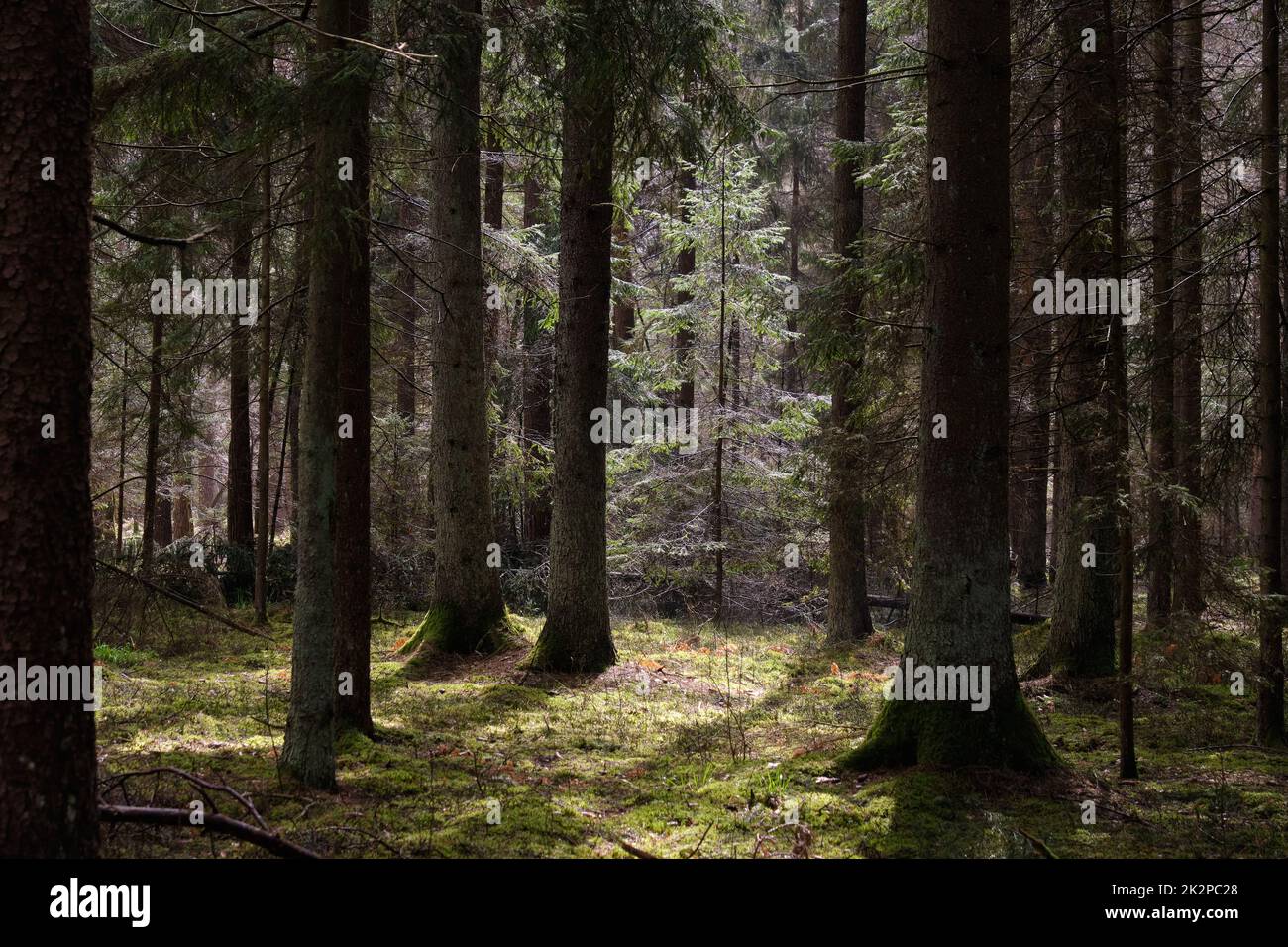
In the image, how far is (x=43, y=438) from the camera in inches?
135

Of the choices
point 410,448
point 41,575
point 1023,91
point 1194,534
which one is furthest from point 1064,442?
point 410,448

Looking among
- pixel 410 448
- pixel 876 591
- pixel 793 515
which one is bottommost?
pixel 876 591

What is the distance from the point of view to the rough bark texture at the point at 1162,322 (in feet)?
21.2

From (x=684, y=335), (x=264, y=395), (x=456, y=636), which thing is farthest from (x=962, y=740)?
(x=684, y=335)

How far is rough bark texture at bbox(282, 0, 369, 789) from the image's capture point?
5.63m

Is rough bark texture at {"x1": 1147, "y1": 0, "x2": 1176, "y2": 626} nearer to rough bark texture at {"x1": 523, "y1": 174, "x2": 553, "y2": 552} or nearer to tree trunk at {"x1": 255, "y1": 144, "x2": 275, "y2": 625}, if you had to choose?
tree trunk at {"x1": 255, "y1": 144, "x2": 275, "y2": 625}

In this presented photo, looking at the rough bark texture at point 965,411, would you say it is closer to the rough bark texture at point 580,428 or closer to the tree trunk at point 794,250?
the rough bark texture at point 580,428

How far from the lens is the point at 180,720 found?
25.9 ft

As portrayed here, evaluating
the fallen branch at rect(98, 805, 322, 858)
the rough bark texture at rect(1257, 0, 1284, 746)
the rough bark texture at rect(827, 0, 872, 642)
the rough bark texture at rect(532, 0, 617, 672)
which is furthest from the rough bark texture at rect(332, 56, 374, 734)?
the rough bark texture at rect(827, 0, 872, 642)

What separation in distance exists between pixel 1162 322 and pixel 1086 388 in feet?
2.76

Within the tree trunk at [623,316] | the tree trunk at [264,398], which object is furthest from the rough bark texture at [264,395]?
the tree trunk at [623,316]

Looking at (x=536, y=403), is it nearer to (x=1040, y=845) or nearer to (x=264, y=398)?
(x=264, y=398)
